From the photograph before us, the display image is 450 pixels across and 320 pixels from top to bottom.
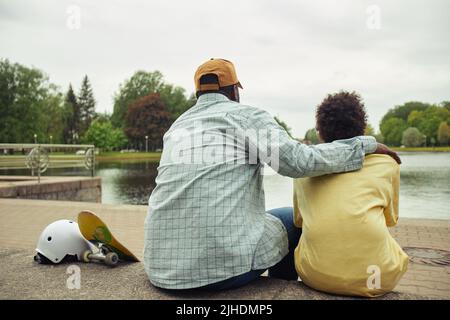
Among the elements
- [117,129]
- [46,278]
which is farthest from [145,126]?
[46,278]

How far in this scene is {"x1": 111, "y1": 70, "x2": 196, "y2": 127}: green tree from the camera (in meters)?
80.9

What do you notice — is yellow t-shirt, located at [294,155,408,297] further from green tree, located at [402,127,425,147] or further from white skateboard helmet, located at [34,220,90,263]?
green tree, located at [402,127,425,147]

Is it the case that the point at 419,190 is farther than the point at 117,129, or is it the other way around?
the point at 117,129

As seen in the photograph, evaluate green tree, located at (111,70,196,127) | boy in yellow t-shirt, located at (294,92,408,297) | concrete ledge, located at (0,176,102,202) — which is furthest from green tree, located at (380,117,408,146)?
boy in yellow t-shirt, located at (294,92,408,297)

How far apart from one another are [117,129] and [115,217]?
77713mm

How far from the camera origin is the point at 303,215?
7.90ft

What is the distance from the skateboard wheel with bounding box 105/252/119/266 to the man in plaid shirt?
0.68 metres

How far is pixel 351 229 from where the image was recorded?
2189 millimetres

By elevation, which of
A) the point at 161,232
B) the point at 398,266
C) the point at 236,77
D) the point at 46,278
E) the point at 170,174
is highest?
the point at 236,77

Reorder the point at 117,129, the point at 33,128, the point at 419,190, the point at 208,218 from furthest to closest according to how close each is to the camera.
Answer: the point at 117,129 < the point at 33,128 < the point at 419,190 < the point at 208,218

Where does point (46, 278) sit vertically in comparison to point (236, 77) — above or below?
below

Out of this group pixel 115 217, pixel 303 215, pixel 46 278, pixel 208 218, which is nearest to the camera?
pixel 208 218

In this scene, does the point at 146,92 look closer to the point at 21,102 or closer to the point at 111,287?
the point at 21,102
